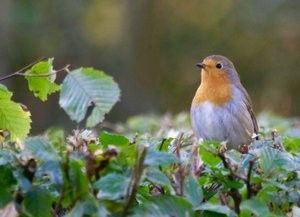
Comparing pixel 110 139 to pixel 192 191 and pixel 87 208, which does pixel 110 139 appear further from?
pixel 87 208

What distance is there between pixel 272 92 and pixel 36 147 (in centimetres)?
1624

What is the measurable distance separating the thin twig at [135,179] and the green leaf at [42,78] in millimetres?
523

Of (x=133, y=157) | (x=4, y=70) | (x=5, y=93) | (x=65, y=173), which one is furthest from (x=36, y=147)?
(x=4, y=70)

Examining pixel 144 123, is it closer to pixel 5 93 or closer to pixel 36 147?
pixel 5 93

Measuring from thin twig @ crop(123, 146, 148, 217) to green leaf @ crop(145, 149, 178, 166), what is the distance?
20mm

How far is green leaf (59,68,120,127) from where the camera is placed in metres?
1.96

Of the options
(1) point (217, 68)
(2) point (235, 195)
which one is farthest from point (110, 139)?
(1) point (217, 68)

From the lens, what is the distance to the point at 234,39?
18812 mm

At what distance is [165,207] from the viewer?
1812mm

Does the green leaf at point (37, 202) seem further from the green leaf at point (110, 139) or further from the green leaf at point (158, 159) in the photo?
the green leaf at point (110, 139)

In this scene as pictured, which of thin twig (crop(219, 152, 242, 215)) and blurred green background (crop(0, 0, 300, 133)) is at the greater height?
blurred green background (crop(0, 0, 300, 133))

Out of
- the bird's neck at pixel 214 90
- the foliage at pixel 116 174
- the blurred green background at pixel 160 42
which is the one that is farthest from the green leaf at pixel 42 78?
the blurred green background at pixel 160 42

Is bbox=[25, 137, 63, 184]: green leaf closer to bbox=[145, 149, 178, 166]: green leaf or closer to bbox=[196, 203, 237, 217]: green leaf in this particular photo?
bbox=[145, 149, 178, 166]: green leaf

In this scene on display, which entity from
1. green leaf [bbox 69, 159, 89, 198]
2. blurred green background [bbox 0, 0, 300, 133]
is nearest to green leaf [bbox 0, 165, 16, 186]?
green leaf [bbox 69, 159, 89, 198]
